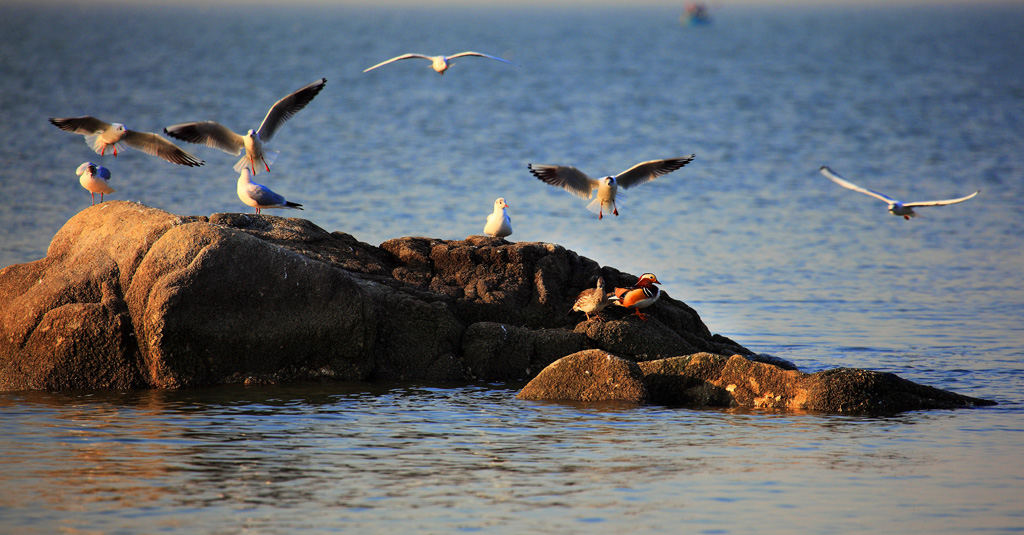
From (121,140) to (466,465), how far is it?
761 cm

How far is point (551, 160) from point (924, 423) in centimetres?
2703

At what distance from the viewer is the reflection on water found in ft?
24.9

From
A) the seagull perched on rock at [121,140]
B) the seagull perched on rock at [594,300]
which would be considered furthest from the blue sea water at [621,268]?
the seagull perched on rock at [121,140]

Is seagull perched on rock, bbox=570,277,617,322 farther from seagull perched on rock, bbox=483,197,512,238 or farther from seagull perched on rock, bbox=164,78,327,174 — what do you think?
seagull perched on rock, bbox=164,78,327,174

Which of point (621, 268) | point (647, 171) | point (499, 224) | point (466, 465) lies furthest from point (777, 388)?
point (621, 268)

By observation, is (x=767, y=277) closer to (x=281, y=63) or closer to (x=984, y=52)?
(x=281, y=63)

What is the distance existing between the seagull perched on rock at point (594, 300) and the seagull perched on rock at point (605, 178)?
263 centimetres

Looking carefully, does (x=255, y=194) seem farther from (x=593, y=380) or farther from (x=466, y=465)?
(x=466, y=465)

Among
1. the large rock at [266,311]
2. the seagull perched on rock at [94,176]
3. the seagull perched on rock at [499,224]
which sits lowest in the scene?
the large rock at [266,311]

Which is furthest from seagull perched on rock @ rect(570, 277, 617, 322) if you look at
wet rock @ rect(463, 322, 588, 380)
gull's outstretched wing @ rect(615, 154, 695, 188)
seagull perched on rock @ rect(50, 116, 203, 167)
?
seagull perched on rock @ rect(50, 116, 203, 167)

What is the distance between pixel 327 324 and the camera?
11.2m

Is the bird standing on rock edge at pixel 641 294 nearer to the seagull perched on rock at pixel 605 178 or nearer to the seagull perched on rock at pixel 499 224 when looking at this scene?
the seagull perched on rock at pixel 499 224

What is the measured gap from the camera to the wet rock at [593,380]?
416 inches

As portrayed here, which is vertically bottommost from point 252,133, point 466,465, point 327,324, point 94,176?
point 466,465
